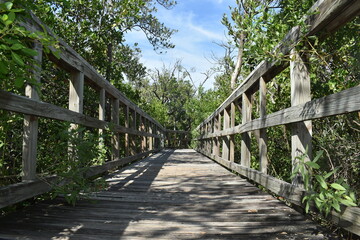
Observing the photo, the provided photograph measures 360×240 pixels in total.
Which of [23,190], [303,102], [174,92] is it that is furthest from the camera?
[174,92]

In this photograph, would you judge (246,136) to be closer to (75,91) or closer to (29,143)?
(75,91)

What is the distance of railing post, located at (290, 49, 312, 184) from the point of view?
214cm

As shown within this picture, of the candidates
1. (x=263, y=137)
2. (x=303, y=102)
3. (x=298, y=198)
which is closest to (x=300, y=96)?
(x=303, y=102)

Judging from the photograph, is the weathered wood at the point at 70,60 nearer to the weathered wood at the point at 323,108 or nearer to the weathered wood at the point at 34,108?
the weathered wood at the point at 34,108

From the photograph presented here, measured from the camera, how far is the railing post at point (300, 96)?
7.01ft

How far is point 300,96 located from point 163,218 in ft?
4.46

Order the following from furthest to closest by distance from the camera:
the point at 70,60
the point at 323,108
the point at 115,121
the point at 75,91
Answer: the point at 115,121
the point at 75,91
the point at 70,60
the point at 323,108

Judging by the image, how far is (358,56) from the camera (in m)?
2.59

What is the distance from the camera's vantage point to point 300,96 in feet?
7.27

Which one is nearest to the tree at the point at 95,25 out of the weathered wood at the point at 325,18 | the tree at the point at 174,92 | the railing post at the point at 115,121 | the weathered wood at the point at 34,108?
the railing post at the point at 115,121

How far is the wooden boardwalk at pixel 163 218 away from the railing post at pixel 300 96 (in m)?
0.44

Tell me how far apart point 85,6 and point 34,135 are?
4.74 metres

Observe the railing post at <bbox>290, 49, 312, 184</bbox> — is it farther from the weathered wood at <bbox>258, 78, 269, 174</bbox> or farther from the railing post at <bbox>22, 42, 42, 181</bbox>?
the railing post at <bbox>22, 42, 42, 181</bbox>

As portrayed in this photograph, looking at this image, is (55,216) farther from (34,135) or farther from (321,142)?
(321,142)
